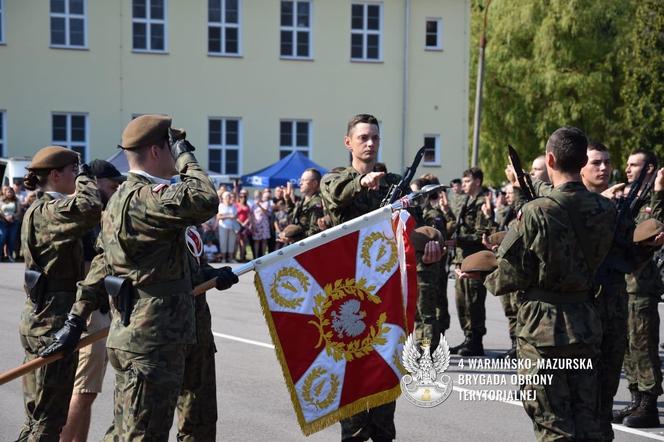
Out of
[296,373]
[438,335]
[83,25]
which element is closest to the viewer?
[296,373]

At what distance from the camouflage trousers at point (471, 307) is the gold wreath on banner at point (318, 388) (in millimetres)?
5255

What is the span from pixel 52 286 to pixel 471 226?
683cm

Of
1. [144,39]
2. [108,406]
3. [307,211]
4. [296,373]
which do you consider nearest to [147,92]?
[144,39]

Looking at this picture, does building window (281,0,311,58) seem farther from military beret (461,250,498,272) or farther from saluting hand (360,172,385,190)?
military beret (461,250,498,272)

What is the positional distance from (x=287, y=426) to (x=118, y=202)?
329 centimetres

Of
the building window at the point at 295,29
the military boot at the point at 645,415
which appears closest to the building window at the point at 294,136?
the building window at the point at 295,29

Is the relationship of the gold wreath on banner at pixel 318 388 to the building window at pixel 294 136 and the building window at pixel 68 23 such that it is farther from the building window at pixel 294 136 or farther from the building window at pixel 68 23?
the building window at pixel 294 136

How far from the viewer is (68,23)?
34.7 m

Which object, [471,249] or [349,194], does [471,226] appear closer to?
[471,249]

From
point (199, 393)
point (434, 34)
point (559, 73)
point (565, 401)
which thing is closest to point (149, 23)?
point (434, 34)

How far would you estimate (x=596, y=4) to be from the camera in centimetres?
3869

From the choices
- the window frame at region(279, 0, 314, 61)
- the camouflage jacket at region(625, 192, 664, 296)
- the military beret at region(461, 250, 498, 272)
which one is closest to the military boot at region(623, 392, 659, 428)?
the camouflage jacket at region(625, 192, 664, 296)

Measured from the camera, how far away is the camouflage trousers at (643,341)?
8172 millimetres

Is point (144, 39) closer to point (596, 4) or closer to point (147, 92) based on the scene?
point (147, 92)
